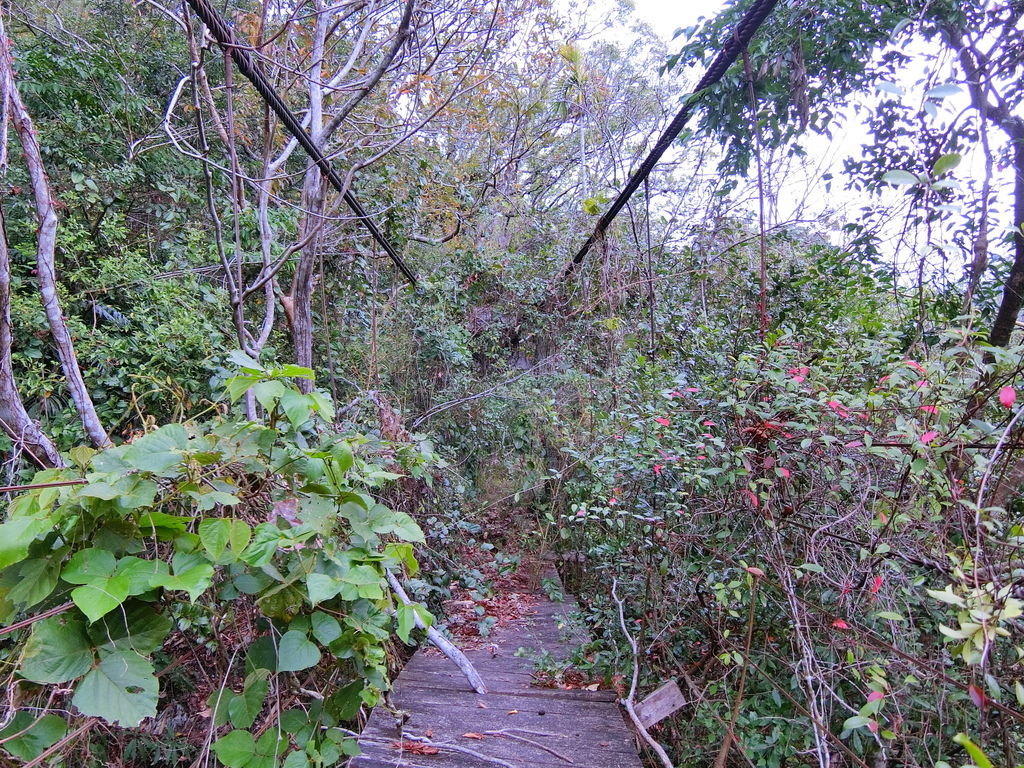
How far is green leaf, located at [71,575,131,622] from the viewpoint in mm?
700

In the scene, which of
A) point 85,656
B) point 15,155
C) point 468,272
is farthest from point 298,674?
point 468,272

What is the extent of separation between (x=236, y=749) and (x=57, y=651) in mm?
374

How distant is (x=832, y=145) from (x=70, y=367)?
13.2ft

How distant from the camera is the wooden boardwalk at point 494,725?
1.64 metres

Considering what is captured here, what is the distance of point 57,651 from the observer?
0.73 m

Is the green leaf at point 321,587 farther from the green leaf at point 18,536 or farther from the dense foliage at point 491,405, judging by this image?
the green leaf at point 18,536

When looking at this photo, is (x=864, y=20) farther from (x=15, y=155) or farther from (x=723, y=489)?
(x=15, y=155)

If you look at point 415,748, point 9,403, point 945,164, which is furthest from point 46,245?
point 945,164

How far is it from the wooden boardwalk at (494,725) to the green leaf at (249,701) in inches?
34.7

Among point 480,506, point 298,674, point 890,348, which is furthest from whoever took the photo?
point 480,506

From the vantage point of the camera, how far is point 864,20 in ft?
7.97

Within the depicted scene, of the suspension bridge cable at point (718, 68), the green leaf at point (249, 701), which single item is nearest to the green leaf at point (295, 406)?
the green leaf at point (249, 701)

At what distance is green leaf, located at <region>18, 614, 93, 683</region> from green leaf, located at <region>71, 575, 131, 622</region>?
0.08m

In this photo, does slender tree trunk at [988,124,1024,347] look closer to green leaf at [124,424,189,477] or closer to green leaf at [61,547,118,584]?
green leaf at [124,424,189,477]
